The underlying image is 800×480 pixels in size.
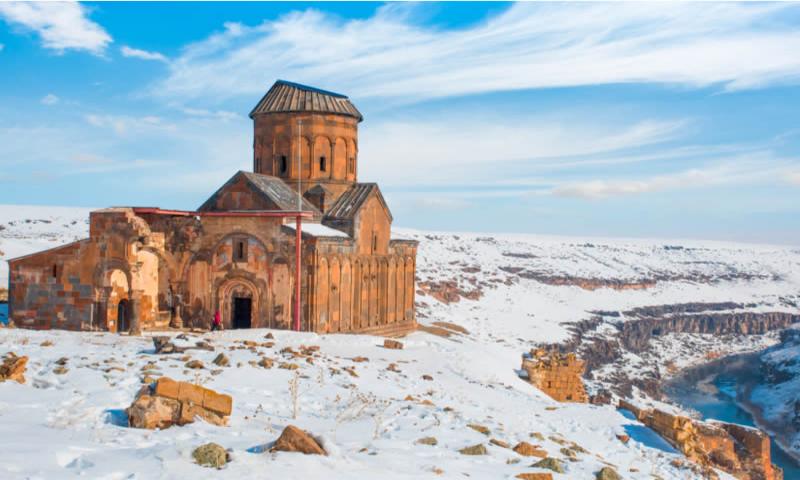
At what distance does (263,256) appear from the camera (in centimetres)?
2483

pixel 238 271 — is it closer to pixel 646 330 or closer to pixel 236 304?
pixel 236 304

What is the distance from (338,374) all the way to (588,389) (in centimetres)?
3955

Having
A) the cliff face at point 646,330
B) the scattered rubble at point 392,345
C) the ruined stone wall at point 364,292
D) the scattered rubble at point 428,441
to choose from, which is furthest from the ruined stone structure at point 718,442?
the cliff face at point 646,330

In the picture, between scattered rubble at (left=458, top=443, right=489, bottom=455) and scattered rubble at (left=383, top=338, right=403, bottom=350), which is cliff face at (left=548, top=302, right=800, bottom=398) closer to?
scattered rubble at (left=383, top=338, right=403, bottom=350)

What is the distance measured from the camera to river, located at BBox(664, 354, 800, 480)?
50.1 meters

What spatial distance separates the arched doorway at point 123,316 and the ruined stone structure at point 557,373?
13.8 meters

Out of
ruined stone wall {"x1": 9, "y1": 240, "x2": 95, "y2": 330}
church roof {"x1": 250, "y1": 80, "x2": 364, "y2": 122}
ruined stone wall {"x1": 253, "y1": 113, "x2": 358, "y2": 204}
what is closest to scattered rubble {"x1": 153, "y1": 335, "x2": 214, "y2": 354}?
ruined stone wall {"x1": 9, "y1": 240, "x2": 95, "y2": 330}

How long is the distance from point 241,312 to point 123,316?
385 cm

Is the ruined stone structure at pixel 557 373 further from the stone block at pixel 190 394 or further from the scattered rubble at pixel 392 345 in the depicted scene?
the stone block at pixel 190 394

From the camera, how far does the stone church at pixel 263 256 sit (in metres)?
22.5

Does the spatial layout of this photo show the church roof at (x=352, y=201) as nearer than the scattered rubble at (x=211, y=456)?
No

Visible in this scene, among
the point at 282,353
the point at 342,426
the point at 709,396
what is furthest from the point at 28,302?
the point at 709,396

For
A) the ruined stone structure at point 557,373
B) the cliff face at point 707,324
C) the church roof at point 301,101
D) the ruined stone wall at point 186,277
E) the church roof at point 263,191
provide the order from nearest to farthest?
the ruined stone wall at point 186,277 < the church roof at point 263,191 < the ruined stone structure at point 557,373 < the church roof at point 301,101 < the cliff face at point 707,324

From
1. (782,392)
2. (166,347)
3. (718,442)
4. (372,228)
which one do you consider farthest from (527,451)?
(782,392)
